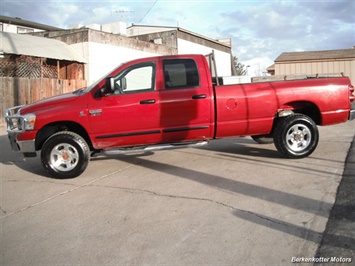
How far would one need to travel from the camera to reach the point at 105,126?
616cm

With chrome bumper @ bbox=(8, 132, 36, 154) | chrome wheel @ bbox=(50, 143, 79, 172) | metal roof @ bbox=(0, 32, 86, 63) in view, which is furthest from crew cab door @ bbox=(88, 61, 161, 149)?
metal roof @ bbox=(0, 32, 86, 63)

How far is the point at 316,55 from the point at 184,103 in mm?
18567

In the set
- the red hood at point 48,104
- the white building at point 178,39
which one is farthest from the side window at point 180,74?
the white building at point 178,39

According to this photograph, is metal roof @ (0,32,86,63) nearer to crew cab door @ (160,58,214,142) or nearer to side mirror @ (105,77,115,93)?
side mirror @ (105,77,115,93)

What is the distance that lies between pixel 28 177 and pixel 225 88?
3884 mm


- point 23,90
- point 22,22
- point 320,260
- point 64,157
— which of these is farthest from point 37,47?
point 320,260

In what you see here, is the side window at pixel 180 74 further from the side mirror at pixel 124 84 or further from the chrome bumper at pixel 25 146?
the chrome bumper at pixel 25 146

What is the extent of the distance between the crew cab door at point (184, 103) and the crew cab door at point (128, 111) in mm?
175

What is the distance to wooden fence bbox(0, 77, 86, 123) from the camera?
613 inches

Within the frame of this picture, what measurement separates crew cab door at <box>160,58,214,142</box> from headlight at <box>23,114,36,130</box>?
2.14 m

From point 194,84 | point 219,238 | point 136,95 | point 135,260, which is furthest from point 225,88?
point 135,260

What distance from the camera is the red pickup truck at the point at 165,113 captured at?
20.0 ft

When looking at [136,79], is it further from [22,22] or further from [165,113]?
[22,22]

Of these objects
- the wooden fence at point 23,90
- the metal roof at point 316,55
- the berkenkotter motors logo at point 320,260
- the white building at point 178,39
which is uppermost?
the white building at point 178,39
